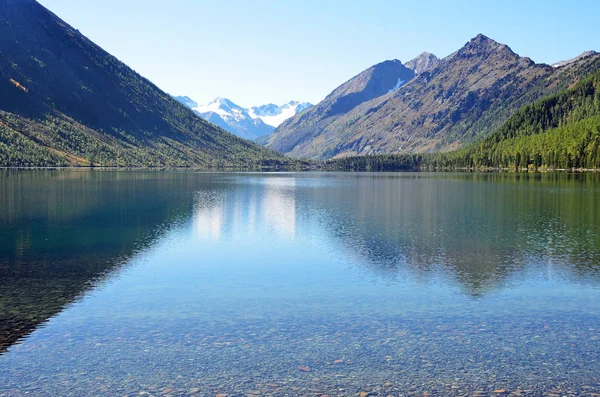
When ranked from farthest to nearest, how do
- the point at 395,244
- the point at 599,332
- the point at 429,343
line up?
the point at 395,244
the point at 599,332
the point at 429,343

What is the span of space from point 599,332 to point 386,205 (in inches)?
2645

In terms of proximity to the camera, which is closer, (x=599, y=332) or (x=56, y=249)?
(x=599, y=332)

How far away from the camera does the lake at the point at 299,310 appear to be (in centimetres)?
1906

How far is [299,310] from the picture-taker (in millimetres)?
28156

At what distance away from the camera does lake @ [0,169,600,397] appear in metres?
19.1

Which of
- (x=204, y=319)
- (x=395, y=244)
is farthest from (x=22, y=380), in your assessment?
(x=395, y=244)

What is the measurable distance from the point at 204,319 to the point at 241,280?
31.6ft

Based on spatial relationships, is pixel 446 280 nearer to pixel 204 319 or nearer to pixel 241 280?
pixel 241 280

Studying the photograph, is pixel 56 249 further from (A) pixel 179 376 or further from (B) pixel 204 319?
(A) pixel 179 376

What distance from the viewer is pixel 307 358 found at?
2098 cm

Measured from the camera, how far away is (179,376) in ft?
62.8

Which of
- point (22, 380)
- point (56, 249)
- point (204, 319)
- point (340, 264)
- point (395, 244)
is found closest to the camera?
point (22, 380)

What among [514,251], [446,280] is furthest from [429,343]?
[514,251]

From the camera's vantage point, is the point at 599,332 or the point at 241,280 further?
the point at 241,280
